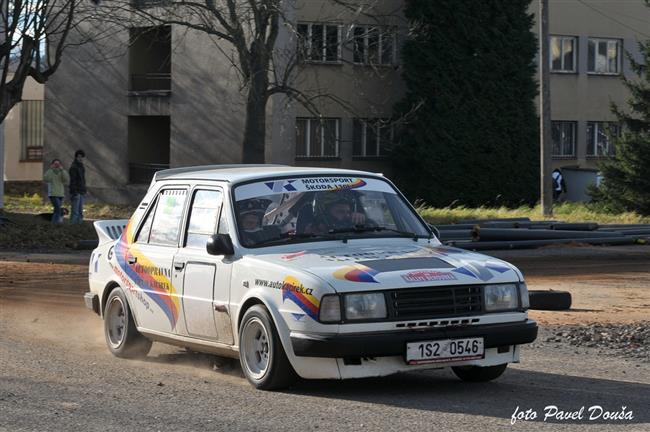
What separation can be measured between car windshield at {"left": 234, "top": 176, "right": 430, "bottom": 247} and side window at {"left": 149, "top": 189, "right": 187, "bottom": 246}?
2.61 ft

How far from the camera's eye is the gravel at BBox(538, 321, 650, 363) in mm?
11688

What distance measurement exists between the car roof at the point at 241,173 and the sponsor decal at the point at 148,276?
0.65m

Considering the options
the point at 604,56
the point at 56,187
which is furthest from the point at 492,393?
the point at 604,56

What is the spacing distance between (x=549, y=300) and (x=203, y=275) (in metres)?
6.03

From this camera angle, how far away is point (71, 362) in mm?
10727

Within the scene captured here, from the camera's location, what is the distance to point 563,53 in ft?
170

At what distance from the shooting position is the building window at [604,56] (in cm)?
5247

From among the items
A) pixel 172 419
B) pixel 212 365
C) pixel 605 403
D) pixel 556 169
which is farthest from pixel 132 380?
pixel 556 169

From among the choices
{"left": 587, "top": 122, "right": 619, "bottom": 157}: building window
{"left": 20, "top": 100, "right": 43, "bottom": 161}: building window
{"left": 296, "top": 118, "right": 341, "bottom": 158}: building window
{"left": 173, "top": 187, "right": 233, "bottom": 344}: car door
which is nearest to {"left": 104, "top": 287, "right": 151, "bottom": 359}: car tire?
{"left": 173, "top": 187, "right": 233, "bottom": 344}: car door

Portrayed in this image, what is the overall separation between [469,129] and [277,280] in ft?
120

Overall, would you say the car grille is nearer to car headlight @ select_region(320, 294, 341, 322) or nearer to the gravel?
car headlight @ select_region(320, 294, 341, 322)

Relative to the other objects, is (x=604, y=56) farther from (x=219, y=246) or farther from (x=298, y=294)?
(x=298, y=294)

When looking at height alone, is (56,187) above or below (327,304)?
above

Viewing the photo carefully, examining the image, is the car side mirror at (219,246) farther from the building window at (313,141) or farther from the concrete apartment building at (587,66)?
the concrete apartment building at (587,66)
